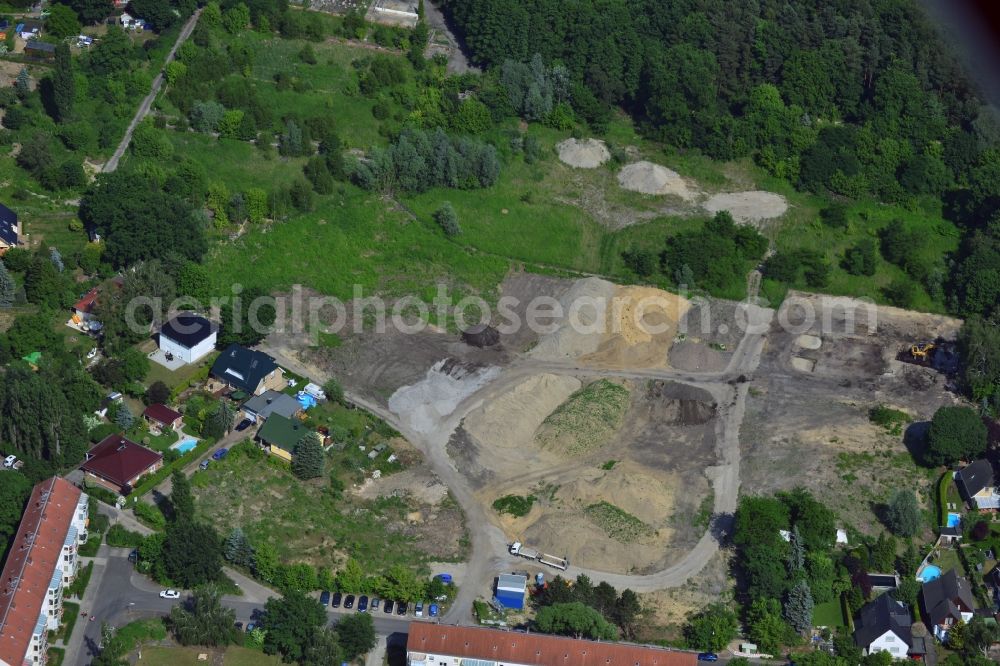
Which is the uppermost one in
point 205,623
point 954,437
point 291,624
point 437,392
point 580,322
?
point 954,437

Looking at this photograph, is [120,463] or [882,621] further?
[120,463]

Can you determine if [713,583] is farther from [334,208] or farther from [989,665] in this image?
[334,208]

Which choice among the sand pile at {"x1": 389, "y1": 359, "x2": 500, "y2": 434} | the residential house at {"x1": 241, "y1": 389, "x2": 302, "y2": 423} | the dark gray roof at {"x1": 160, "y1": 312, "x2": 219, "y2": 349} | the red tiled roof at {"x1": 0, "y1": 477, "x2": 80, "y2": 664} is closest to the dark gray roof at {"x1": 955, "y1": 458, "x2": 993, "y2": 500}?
the sand pile at {"x1": 389, "y1": 359, "x2": 500, "y2": 434}

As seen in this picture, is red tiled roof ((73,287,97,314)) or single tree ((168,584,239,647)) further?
red tiled roof ((73,287,97,314))

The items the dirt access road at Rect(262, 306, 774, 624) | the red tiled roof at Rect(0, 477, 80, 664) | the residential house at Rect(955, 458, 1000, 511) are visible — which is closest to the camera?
the red tiled roof at Rect(0, 477, 80, 664)

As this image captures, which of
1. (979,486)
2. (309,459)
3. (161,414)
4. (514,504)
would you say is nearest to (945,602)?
(979,486)

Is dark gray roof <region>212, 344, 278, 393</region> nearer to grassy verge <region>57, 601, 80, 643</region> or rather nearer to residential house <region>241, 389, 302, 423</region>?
residential house <region>241, 389, 302, 423</region>

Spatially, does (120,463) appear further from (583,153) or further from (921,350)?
(921,350)

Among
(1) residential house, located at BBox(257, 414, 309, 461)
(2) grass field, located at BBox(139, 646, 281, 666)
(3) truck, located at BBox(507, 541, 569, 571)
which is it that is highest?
(3) truck, located at BBox(507, 541, 569, 571)
